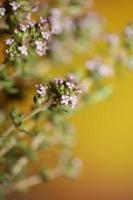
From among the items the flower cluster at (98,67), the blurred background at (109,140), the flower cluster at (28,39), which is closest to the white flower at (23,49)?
the flower cluster at (28,39)

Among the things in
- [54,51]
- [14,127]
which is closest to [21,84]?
[54,51]

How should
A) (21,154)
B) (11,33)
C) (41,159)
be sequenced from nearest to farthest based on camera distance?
(11,33) → (21,154) → (41,159)

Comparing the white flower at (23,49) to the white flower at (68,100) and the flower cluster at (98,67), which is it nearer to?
the white flower at (68,100)

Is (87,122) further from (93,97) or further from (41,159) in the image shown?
(93,97)

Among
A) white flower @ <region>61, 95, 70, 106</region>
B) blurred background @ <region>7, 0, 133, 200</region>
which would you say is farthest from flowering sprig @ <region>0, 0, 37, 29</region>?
blurred background @ <region>7, 0, 133, 200</region>

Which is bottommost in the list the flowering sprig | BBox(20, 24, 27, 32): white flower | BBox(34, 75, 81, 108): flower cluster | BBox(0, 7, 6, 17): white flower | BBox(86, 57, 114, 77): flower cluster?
BBox(34, 75, 81, 108): flower cluster

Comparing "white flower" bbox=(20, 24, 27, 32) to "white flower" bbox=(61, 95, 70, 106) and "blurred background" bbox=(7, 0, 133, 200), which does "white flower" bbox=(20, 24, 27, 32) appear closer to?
"white flower" bbox=(61, 95, 70, 106)
